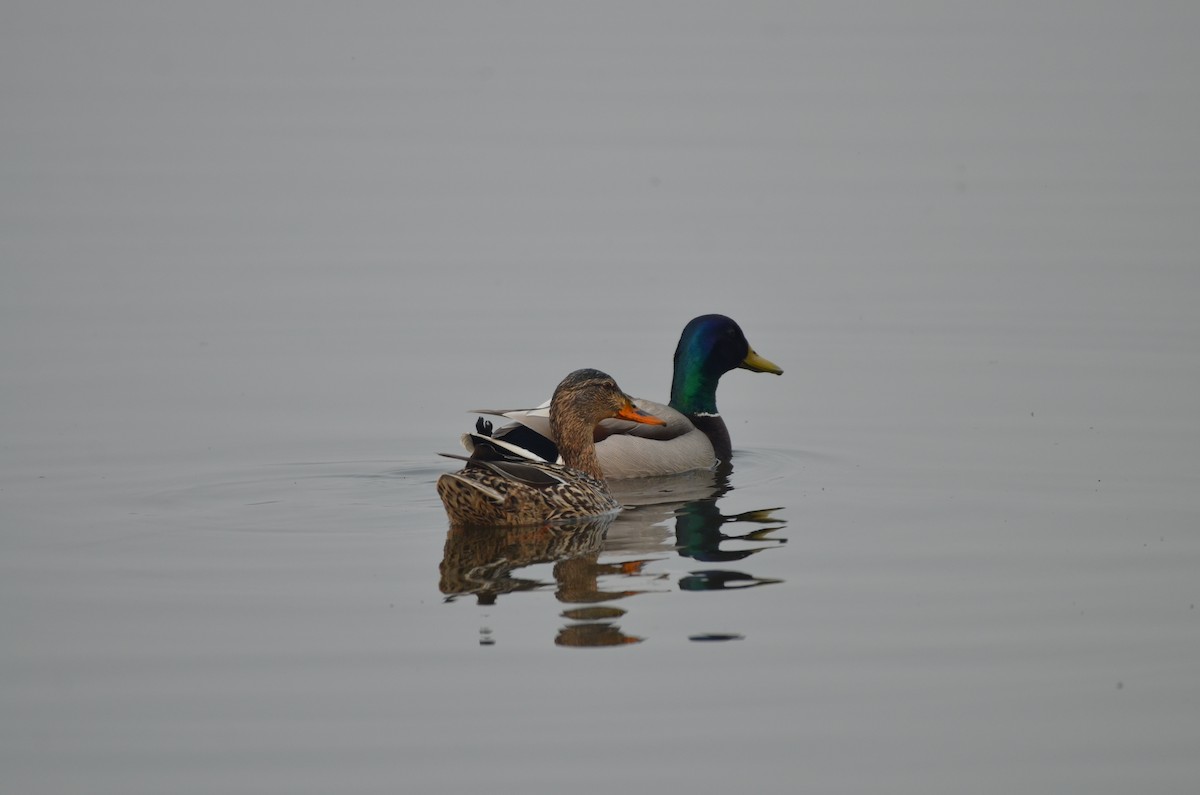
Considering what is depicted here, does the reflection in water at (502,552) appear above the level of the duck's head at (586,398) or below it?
below

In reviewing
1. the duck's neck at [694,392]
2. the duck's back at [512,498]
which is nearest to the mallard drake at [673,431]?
the duck's neck at [694,392]

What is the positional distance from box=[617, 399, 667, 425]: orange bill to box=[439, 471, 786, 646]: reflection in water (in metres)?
0.52

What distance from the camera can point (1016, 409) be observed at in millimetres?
14133

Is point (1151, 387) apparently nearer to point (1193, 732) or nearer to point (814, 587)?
point (814, 587)

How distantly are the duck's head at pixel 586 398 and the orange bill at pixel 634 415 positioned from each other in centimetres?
11

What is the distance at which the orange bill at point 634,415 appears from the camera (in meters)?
12.2

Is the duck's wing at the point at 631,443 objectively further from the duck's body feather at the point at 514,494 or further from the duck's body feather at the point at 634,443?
the duck's body feather at the point at 514,494

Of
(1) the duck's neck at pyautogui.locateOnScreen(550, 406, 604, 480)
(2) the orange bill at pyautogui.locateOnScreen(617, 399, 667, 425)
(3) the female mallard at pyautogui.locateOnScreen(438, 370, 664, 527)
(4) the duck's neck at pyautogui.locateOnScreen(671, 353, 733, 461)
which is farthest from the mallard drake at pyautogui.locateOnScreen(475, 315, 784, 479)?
(3) the female mallard at pyautogui.locateOnScreen(438, 370, 664, 527)

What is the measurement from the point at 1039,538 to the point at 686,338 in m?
4.54

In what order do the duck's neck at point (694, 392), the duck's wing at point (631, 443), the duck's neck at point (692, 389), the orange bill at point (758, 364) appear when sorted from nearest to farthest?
the duck's wing at point (631, 443)
the duck's neck at point (694, 392)
the duck's neck at point (692, 389)
the orange bill at point (758, 364)

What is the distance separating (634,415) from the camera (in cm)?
1236

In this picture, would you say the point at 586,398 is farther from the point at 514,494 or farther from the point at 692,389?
the point at 692,389

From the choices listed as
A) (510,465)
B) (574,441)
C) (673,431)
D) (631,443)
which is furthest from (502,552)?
(673,431)

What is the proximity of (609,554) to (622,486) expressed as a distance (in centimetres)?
275
